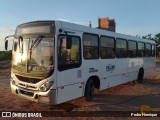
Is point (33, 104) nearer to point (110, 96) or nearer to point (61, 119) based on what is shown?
point (61, 119)

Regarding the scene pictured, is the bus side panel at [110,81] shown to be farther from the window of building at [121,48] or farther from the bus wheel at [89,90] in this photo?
the window of building at [121,48]

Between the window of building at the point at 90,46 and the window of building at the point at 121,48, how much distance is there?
2282 mm

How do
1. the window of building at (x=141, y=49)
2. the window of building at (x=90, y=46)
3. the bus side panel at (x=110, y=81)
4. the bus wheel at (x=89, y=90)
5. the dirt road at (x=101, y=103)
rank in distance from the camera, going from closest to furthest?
the dirt road at (x=101, y=103)
the window of building at (x=90, y=46)
the bus wheel at (x=89, y=90)
the bus side panel at (x=110, y=81)
the window of building at (x=141, y=49)

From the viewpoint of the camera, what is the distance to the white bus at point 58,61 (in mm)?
7836

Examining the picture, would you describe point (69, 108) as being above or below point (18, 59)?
below

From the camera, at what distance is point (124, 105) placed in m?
9.67

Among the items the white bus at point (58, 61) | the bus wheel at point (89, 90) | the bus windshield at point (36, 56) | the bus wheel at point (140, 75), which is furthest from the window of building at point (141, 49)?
the bus windshield at point (36, 56)

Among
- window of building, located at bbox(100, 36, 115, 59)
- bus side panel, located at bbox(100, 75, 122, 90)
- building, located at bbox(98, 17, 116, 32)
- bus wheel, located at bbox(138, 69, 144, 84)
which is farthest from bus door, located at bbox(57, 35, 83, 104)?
building, located at bbox(98, 17, 116, 32)

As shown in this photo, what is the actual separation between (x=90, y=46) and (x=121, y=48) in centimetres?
349

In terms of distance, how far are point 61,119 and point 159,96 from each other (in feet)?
19.8

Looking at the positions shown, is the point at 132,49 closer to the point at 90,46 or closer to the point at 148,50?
the point at 148,50

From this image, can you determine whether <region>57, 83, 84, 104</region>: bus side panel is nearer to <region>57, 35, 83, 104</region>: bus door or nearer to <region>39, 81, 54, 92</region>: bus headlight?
<region>57, 35, 83, 104</region>: bus door

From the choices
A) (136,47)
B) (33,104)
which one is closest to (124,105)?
(33,104)

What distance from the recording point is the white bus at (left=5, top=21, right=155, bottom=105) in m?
7.84
